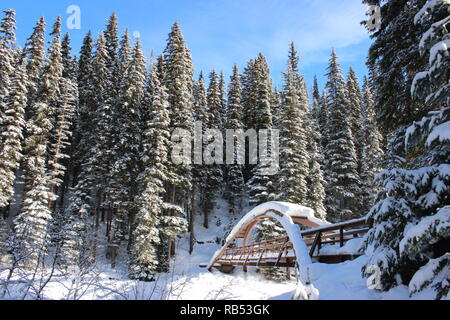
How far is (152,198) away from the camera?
918 inches

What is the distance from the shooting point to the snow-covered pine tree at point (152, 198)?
21281 millimetres

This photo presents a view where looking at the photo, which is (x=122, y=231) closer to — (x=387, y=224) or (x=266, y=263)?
(x=266, y=263)

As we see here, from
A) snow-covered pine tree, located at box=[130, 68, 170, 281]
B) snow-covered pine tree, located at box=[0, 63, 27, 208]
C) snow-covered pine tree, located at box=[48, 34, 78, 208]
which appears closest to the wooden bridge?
snow-covered pine tree, located at box=[130, 68, 170, 281]

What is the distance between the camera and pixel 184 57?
3044cm

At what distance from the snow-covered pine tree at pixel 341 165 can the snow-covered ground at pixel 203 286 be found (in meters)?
13.7

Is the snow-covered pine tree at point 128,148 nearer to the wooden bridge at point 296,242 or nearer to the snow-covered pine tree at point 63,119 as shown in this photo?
the snow-covered pine tree at point 63,119

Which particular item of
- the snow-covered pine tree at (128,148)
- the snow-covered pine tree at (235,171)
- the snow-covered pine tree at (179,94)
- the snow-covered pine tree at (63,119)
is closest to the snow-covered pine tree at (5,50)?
the snow-covered pine tree at (63,119)

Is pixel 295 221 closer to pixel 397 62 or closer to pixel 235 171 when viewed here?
pixel 397 62

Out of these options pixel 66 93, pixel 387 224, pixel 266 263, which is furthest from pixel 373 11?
pixel 66 93

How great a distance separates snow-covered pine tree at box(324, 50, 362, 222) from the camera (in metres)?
30.5

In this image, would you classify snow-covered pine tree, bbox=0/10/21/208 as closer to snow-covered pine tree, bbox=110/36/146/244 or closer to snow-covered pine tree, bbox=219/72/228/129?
snow-covered pine tree, bbox=110/36/146/244

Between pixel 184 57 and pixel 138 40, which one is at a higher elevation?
pixel 138 40

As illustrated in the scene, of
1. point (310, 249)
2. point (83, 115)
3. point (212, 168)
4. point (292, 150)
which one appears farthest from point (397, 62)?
point (83, 115)

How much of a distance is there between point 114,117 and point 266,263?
2469 cm
